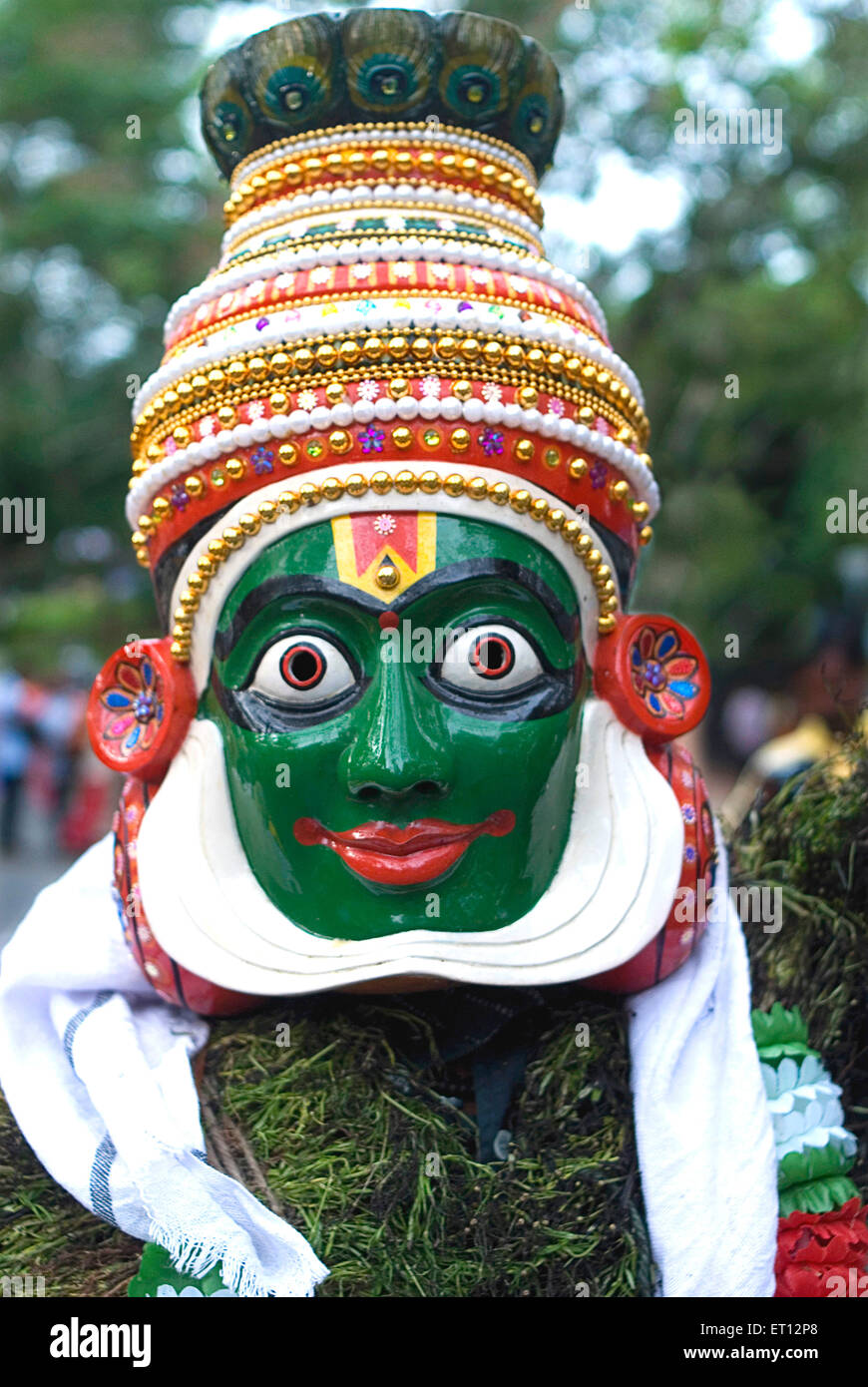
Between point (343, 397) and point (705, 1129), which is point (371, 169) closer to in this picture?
point (343, 397)

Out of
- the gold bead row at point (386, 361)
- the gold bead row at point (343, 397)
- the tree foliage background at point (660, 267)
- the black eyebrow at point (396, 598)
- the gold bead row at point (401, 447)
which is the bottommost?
the black eyebrow at point (396, 598)

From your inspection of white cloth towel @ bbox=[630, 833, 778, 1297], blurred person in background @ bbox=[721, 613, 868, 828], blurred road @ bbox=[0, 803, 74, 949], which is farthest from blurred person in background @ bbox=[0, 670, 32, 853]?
white cloth towel @ bbox=[630, 833, 778, 1297]

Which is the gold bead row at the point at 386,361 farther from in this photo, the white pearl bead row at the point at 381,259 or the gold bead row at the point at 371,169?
the gold bead row at the point at 371,169

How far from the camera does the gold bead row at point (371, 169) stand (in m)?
2.39

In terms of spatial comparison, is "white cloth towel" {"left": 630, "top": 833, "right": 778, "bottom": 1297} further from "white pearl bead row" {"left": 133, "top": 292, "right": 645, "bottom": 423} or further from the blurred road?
the blurred road

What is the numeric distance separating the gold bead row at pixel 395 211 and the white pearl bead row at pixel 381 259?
10 cm

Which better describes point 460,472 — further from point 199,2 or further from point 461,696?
point 199,2

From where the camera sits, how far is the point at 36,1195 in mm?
2107

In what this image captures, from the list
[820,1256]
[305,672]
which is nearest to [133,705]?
[305,672]

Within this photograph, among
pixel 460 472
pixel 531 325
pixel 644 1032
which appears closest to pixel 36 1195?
pixel 644 1032

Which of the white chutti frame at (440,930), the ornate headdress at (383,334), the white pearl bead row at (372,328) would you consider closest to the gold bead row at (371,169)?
the ornate headdress at (383,334)

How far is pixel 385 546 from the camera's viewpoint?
7.00 feet

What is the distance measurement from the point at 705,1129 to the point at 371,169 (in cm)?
174

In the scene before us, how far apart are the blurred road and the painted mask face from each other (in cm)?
459
